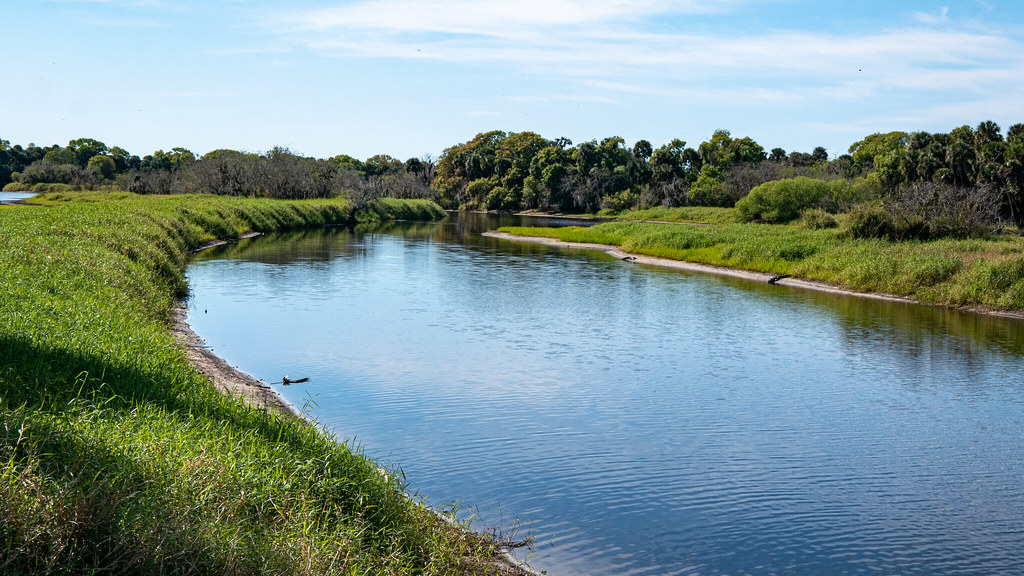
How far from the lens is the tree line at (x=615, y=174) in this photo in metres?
58.2

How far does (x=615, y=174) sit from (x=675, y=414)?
99999 mm

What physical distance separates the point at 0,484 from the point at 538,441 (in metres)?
8.73

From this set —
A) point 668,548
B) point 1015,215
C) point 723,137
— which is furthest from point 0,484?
point 723,137

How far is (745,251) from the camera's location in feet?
146

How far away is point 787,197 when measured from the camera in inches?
→ 2918

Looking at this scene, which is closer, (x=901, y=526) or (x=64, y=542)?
(x=64, y=542)

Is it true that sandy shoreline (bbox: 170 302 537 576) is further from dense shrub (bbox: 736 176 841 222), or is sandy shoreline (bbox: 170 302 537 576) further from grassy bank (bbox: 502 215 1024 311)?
dense shrub (bbox: 736 176 841 222)

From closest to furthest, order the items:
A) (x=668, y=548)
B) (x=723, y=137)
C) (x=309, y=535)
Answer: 1. (x=309, y=535)
2. (x=668, y=548)
3. (x=723, y=137)

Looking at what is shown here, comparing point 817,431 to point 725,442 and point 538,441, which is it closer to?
point 725,442

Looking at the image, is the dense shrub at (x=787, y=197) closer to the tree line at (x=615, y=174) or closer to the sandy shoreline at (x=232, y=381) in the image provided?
the tree line at (x=615, y=174)

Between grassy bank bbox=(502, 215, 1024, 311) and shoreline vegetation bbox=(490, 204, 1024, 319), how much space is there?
4 cm

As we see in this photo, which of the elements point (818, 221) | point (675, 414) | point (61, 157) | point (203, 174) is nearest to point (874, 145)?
point (818, 221)

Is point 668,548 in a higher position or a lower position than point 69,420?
lower

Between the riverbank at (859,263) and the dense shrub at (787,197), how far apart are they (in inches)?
740
